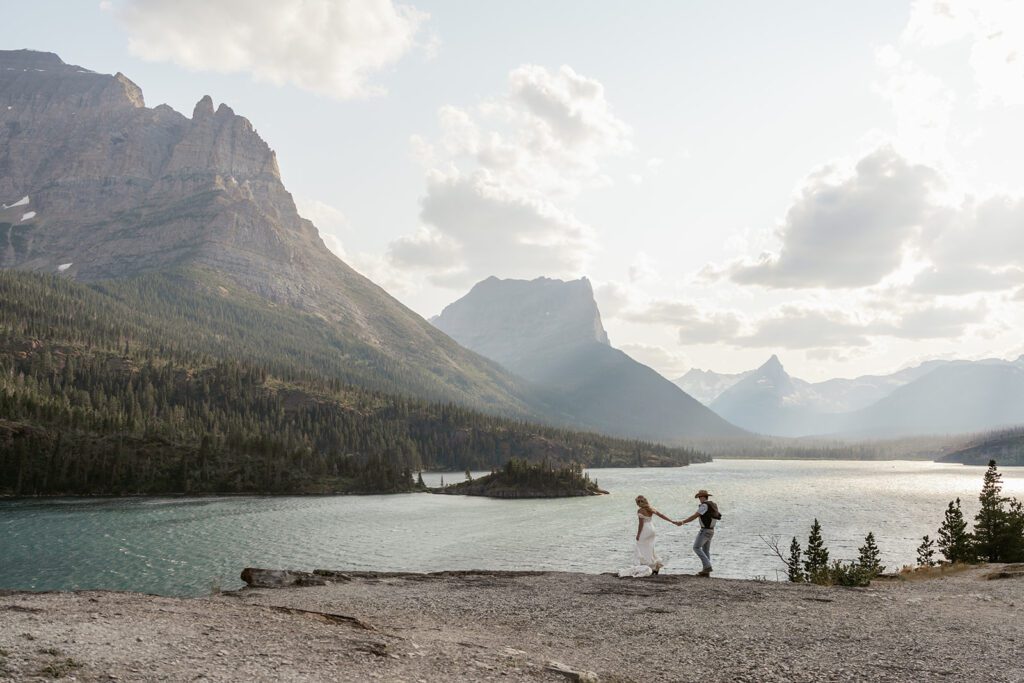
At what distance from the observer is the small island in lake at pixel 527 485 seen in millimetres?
180375

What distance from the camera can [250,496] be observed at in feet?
534

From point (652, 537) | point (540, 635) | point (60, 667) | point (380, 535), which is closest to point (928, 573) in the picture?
point (652, 537)

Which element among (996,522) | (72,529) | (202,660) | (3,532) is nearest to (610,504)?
(996,522)

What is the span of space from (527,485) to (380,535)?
93571 mm

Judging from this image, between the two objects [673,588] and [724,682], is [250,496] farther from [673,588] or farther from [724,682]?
[724,682]

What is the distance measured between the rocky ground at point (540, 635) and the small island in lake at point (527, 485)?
6167 inches

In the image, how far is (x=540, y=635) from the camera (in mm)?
19469

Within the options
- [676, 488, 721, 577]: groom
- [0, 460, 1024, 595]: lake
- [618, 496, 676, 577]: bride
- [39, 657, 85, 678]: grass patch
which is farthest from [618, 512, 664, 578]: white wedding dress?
[39, 657, 85, 678]: grass patch

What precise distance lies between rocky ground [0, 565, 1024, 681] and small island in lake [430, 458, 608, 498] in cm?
15664

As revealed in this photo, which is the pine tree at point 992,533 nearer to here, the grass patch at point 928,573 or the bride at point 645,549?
the grass patch at point 928,573

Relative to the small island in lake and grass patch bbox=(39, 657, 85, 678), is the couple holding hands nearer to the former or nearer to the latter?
grass patch bbox=(39, 657, 85, 678)

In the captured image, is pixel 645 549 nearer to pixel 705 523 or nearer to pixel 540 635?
pixel 705 523

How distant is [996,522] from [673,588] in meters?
50.5

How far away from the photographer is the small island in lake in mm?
180375
